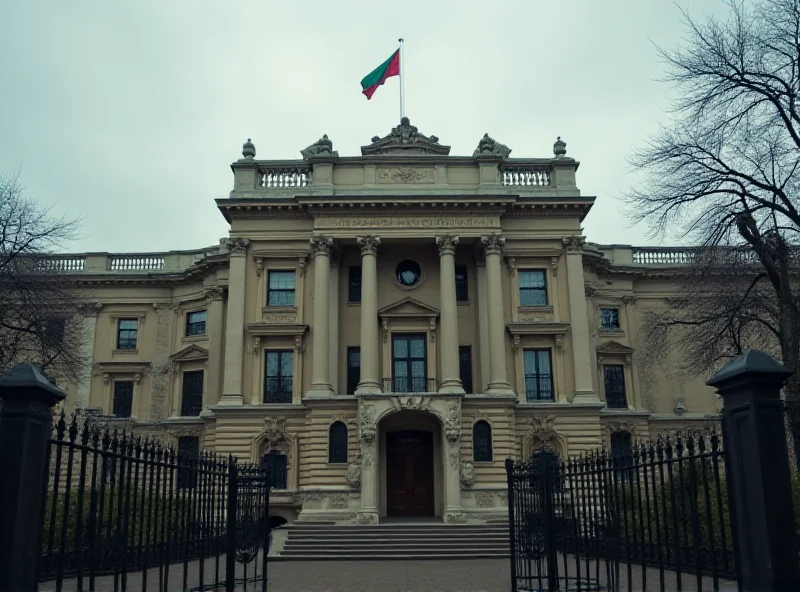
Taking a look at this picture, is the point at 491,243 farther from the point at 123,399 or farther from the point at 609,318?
the point at 123,399

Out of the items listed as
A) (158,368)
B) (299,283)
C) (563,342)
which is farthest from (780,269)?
(158,368)

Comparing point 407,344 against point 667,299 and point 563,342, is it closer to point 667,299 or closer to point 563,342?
point 563,342

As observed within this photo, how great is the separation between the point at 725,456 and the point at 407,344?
27189 mm

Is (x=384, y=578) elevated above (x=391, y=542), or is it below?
below

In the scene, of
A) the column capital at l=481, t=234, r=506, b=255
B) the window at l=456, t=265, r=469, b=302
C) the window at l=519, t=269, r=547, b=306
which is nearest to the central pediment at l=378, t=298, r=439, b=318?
the window at l=456, t=265, r=469, b=302

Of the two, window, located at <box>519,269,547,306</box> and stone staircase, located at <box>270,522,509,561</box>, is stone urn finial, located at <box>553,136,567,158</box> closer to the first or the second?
window, located at <box>519,269,547,306</box>


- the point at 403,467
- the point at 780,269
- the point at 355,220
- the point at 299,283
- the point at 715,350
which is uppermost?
the point at 355,220

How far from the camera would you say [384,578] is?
19797 mm

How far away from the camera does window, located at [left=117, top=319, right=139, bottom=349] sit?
41469 millimetres

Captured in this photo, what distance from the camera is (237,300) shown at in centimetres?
3459

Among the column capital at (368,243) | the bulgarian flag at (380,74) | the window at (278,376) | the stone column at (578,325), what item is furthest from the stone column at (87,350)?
the stone column at (578,325)

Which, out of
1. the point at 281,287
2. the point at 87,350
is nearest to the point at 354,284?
the point at 281,287

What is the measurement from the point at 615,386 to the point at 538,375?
22.1ft

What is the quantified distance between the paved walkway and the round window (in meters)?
14.6
